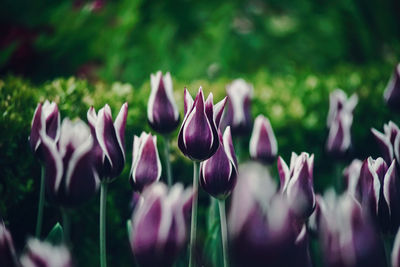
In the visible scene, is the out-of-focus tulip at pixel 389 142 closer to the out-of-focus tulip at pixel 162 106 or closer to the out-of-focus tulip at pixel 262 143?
the out-of-focus tulip at pixel 262 143

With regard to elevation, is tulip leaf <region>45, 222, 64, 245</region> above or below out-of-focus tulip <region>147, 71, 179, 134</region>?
below

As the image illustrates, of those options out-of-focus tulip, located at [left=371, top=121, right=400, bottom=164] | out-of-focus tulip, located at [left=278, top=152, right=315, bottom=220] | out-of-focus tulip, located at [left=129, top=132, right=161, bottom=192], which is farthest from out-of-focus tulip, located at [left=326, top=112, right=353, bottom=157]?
out-of-focus tulip, located at [left=129, top=132, right=161, bottom=192]

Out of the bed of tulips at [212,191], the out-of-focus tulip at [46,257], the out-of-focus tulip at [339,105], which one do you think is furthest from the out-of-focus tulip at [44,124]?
the out-of-focus tulip at [339,105]

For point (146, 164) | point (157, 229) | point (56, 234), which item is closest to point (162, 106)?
point (146, 164)

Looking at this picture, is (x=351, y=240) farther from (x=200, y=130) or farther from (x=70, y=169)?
(x=70, y=169)

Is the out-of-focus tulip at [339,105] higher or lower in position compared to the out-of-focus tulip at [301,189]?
lower

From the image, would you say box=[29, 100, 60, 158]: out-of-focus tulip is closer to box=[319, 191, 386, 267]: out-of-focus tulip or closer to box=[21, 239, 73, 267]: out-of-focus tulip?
box=[21, 239, 73, 267]: out-of-focus tulip

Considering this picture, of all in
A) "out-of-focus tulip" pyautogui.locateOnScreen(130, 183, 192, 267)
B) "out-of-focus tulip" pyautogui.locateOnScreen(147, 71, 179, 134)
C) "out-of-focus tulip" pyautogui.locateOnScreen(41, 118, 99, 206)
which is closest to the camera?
"out-of-focus tulip" pyautogui.locateOnScreen(130, 183, 192, 267)
